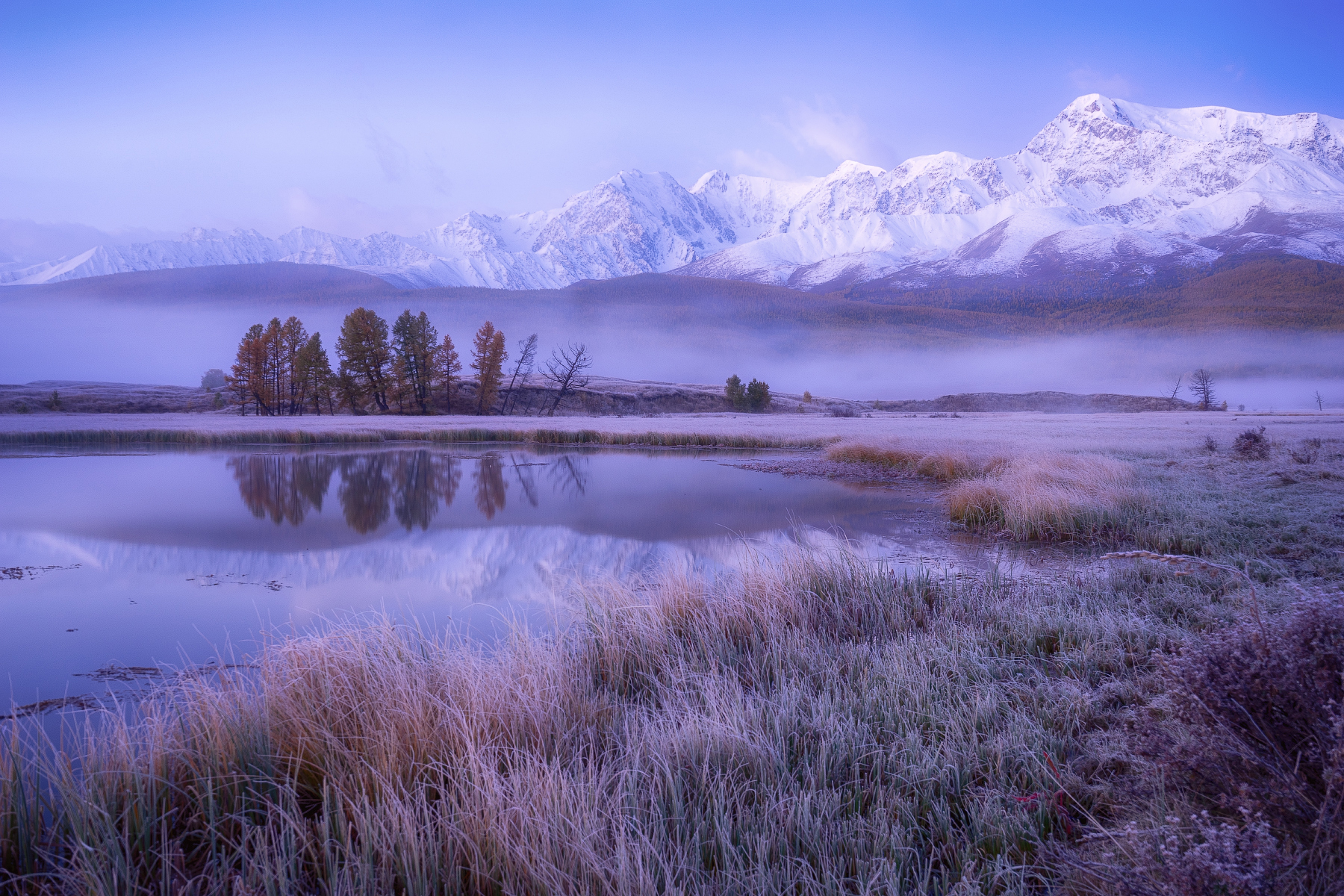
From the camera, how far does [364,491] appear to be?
1852 cm

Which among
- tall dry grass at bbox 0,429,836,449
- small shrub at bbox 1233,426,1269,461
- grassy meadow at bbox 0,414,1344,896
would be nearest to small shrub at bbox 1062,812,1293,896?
grassy meadow at bbox 0,414,1344,896

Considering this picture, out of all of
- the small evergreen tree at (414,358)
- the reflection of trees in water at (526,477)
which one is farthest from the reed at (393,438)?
the small evergreen tree at (414,358)

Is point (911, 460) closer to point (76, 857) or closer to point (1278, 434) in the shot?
point (1278, 434)

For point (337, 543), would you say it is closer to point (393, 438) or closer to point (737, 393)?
point (393, 438)

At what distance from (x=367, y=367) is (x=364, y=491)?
4804 centimetres

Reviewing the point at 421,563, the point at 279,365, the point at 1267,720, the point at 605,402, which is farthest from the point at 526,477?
the point at 605,402

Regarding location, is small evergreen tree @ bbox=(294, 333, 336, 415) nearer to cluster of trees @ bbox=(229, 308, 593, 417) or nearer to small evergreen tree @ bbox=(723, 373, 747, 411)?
cluster of trees @ bbox=(229, 308, 593, 417)

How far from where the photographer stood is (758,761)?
323cm

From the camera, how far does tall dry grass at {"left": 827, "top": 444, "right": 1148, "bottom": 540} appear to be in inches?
434

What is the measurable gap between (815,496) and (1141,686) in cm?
1398

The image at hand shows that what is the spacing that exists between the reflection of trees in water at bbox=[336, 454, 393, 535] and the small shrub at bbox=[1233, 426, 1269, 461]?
923 inches

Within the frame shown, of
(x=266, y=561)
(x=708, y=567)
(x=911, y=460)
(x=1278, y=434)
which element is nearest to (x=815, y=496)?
(x=911, y=460)

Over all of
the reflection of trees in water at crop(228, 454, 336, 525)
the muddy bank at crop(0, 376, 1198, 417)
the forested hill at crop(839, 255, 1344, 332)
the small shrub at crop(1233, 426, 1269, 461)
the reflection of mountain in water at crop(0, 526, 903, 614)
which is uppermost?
the forested hill at crop(839, 255, 1344, 332)

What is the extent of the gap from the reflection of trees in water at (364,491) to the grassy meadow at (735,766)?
9.69 m
